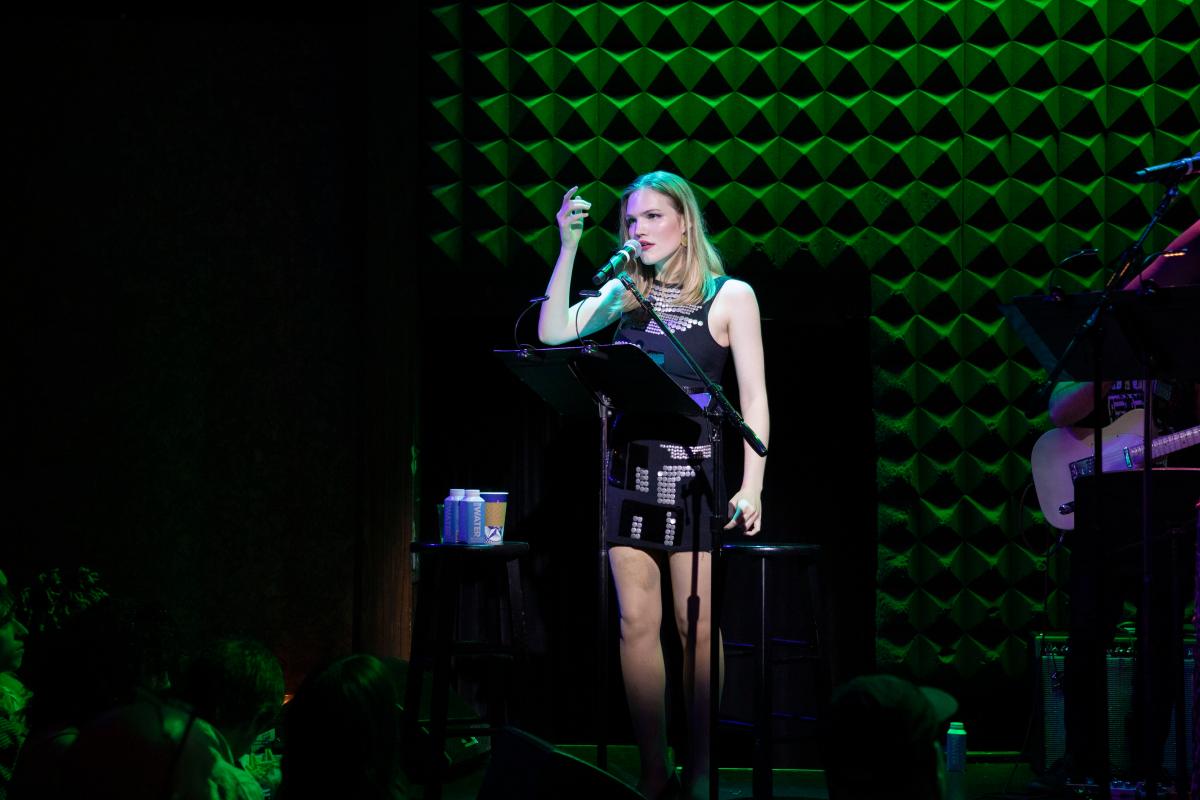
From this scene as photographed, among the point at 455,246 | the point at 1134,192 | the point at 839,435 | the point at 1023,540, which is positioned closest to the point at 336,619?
the point at 455,246

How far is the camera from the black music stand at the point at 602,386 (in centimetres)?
320

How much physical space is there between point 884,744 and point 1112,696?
295cm

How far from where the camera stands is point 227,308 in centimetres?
489

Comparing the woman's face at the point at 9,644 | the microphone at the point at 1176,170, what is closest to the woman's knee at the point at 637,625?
the woman's face at the point at 9,644

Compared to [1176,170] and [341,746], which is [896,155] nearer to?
[1176,170]

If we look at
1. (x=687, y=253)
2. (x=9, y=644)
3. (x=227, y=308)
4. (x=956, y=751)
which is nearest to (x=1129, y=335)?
(x=687, y=253)

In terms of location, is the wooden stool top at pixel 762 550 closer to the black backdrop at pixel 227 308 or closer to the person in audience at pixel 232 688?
the black backdrop at pixel 227 308

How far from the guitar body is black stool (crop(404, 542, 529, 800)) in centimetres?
185

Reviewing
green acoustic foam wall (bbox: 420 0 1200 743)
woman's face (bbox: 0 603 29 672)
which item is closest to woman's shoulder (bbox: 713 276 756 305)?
green acoustic foam wall (bbox: 420 0 1200 743)

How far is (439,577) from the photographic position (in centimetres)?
386

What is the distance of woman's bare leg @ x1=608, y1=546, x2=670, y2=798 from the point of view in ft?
11.9

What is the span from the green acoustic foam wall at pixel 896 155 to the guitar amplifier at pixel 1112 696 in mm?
532

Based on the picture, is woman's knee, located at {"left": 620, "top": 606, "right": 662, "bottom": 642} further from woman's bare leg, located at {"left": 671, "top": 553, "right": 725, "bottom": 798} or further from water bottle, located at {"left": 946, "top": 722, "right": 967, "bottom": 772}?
water bottle, located at {"left": 946, "top": 722, "right": 967, "bottom": 772}

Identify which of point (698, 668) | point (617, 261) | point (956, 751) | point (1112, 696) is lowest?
point (956, 751)
